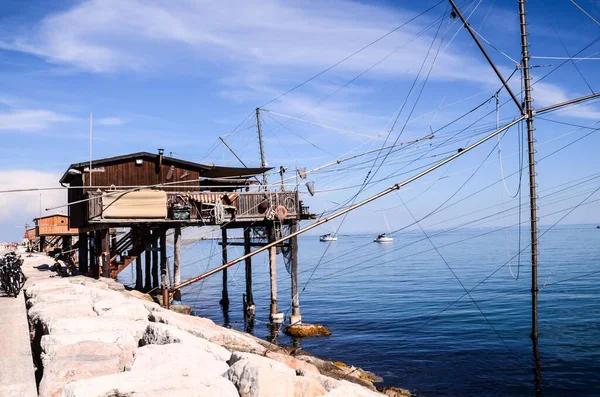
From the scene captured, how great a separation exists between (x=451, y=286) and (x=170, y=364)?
148 ft

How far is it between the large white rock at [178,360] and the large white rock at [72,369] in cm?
39

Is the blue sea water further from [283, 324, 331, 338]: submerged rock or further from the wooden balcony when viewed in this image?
the wooden balcony

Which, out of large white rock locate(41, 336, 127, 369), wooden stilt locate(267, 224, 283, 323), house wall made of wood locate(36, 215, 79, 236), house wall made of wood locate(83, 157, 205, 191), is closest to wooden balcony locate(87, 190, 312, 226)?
wooden stilt locate(267, 224, 283, 323)

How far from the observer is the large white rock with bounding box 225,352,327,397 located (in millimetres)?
8000

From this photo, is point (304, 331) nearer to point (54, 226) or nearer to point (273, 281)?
Result: point (273, 281)

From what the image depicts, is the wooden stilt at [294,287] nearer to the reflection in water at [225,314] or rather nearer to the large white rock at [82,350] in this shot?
the reflection in water at [225,314]

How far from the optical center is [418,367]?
2116cm

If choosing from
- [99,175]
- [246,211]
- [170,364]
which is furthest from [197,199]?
[170,364]

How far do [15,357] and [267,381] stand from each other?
504cm

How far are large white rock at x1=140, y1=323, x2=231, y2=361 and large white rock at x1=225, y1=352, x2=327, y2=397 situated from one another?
1729mm

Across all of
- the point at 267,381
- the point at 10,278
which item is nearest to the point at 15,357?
the point at 267,381

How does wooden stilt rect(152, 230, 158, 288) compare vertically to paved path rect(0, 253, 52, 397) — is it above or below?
above

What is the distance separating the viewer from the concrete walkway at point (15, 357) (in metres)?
8.34

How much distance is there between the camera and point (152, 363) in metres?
8.98
